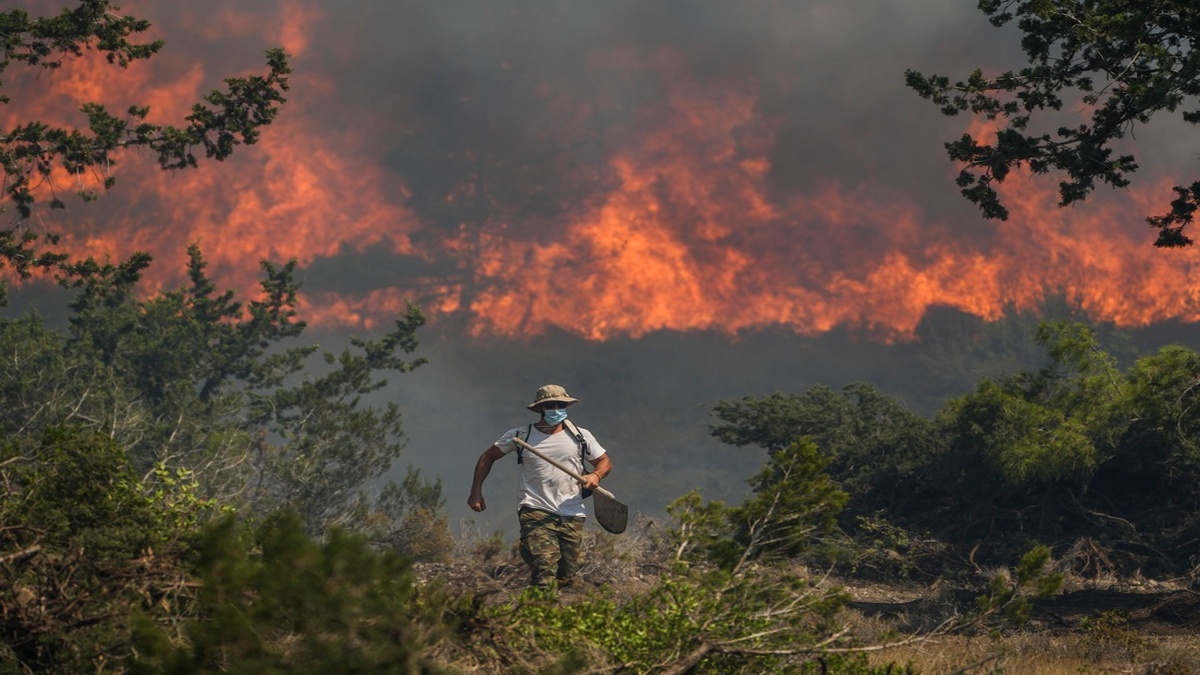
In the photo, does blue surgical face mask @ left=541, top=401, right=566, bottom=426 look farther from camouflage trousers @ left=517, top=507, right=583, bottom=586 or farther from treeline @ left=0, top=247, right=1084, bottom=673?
treeline @ left=0, top=247, right=1084, bottom=673

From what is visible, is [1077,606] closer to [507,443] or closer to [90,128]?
[507,443]

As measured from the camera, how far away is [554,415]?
10547mm

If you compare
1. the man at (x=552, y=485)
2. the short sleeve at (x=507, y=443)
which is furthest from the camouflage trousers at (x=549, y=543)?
the short sleeve at (x=507, y=443)

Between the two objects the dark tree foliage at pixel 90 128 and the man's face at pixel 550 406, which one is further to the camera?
the dark tree foliage at pixel 90 128

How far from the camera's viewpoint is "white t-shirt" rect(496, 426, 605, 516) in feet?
34.1

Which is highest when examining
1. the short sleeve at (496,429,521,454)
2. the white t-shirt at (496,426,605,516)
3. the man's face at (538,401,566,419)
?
the man's face at (538,401,566,419)

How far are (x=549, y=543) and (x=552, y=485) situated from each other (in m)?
0.54

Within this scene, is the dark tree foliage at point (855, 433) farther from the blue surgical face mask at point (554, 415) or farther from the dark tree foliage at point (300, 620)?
the dark tree foliage at point (300, 620)

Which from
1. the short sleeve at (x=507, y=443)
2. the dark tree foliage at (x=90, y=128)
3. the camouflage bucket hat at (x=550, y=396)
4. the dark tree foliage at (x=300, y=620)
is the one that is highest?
the dark tree foliage at (x=90, y=128)

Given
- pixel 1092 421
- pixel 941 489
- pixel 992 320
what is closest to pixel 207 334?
pixel 941 489

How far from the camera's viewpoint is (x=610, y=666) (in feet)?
19.4

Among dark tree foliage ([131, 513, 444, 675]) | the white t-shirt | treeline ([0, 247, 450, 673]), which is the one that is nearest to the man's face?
the white t-shirt

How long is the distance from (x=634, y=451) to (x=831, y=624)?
181137 mm

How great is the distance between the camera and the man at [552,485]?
1028cm
